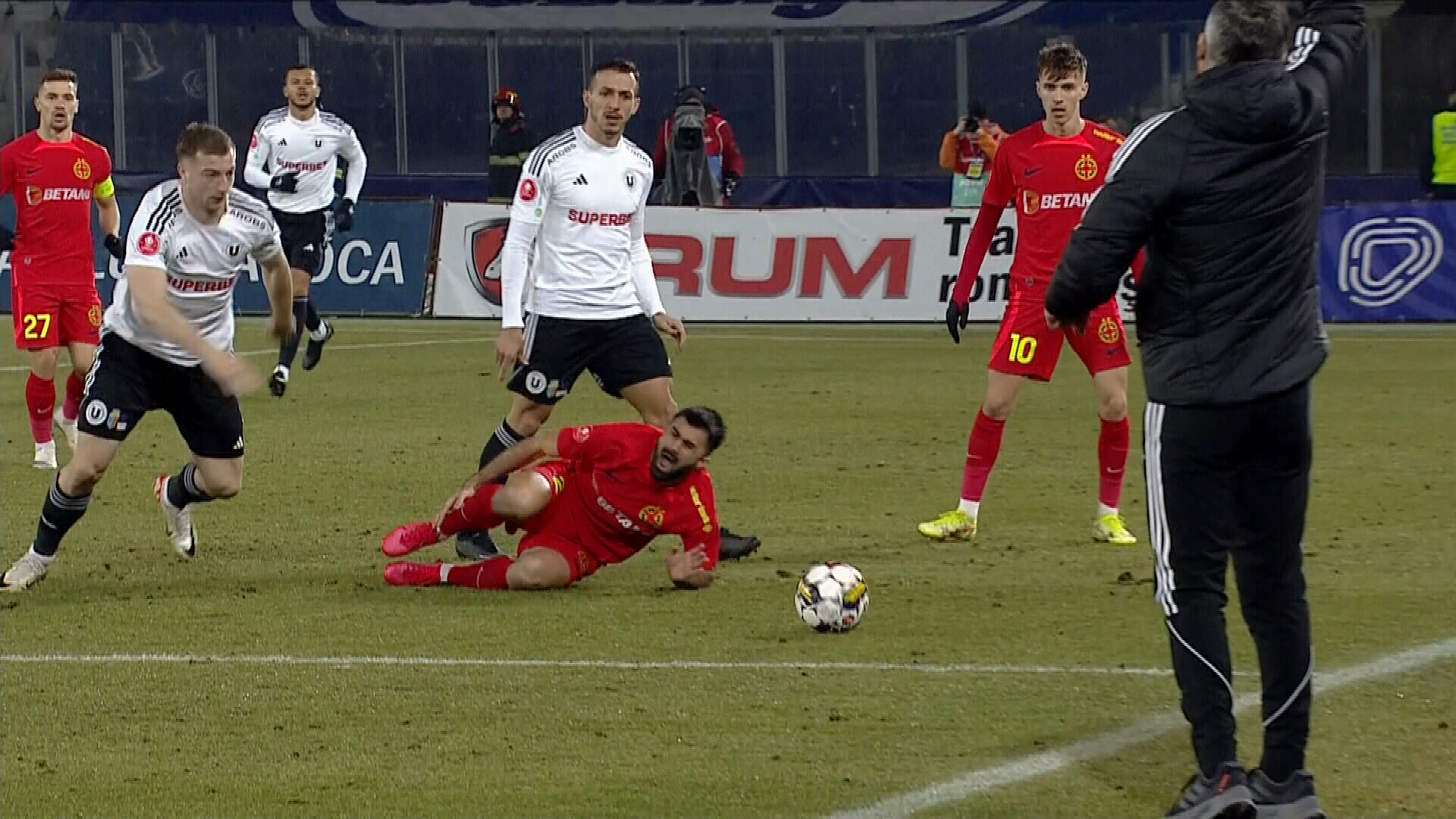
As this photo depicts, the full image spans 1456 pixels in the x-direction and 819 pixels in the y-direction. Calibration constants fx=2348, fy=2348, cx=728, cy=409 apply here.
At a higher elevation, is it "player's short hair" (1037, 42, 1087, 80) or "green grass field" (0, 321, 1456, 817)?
"player's short hair" (1037, 42, 1087, 80)

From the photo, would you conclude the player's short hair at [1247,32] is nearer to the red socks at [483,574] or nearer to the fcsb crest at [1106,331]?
the red socks at [483,574]

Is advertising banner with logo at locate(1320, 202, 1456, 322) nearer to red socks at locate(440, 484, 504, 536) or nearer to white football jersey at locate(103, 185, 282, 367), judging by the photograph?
red socks at locate(440, 484, 504, 536)

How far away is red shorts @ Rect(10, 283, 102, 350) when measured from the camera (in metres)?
13.5

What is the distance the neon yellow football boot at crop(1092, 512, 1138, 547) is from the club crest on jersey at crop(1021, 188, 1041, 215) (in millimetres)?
1379

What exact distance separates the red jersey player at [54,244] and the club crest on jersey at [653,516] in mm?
5449

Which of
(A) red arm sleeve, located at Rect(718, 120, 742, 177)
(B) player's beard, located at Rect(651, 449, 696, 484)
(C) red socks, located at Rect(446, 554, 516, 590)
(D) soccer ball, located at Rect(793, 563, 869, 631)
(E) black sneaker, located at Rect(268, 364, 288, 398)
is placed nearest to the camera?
(D) soccer ball, located at Rect(793, 563, 869, 631)

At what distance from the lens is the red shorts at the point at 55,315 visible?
44.3 feet

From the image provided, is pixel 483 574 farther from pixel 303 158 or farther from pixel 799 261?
pixel 799 261

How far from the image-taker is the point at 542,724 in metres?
6.85

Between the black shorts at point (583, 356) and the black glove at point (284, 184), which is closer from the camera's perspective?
the black shorts at point (583, 356)

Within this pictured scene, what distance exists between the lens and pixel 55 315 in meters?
13.6

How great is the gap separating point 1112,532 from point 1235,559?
4580mm

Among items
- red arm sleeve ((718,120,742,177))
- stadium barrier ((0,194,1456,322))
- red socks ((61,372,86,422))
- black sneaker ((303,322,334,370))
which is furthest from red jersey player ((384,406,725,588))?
red arm sleeve ((718,120,742,177))

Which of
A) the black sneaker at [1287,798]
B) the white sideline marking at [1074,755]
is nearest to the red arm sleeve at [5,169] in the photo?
the white sideline marking at [1074,755]
